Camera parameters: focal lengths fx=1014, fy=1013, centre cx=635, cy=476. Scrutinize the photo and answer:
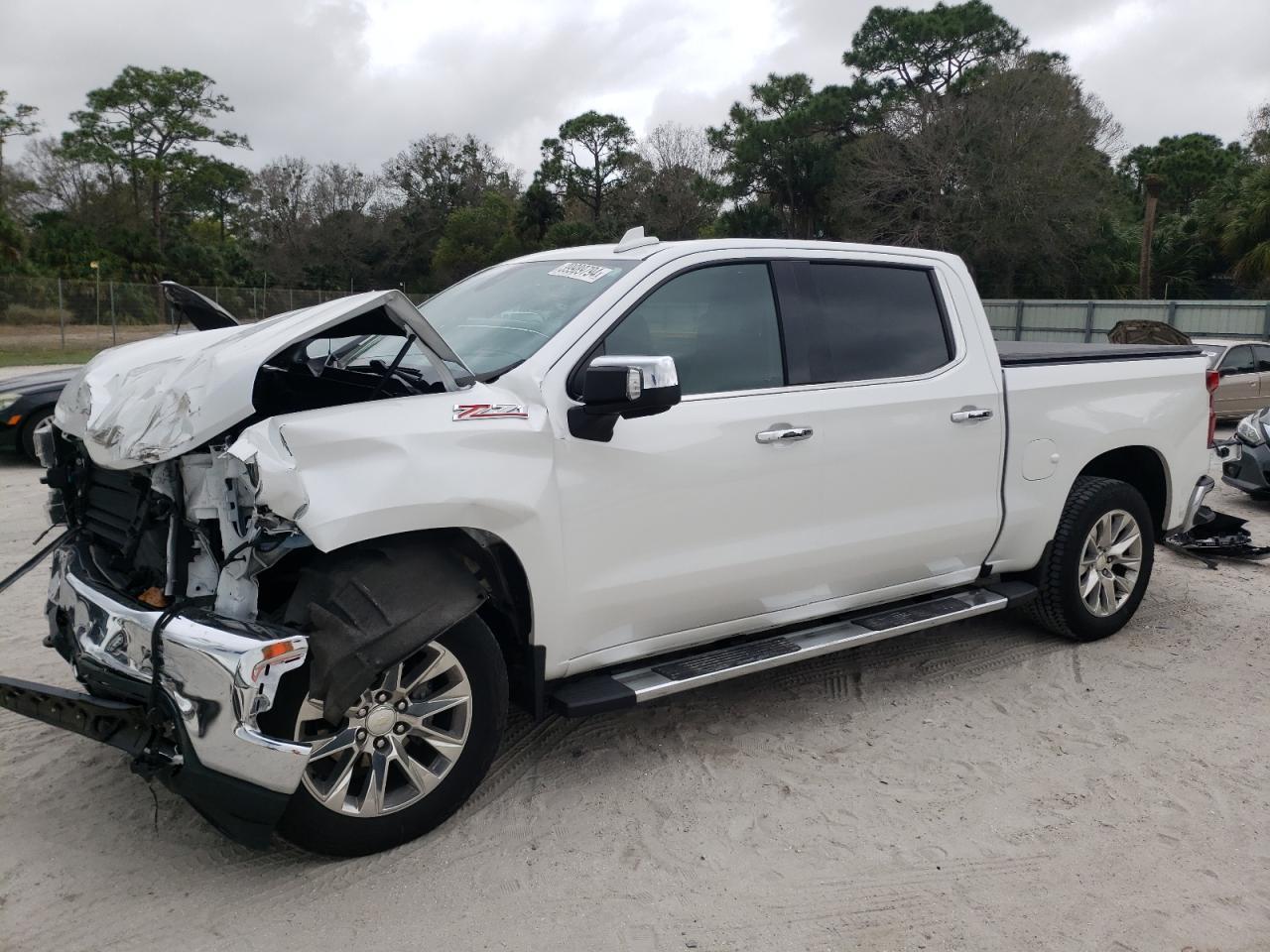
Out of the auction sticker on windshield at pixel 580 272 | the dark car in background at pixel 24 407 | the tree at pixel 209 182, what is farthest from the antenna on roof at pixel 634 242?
the tree at pixel 209 182

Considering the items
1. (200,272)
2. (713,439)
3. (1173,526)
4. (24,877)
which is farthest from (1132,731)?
(200,272)

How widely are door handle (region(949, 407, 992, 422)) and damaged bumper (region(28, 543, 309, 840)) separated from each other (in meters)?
2.91

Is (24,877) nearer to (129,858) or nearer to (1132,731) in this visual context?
(129,858)

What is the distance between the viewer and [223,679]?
2.75m

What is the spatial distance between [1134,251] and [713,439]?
4489 centimetres

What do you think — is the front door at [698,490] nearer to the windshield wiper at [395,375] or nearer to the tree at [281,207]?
the windshield wiper at [395,375]

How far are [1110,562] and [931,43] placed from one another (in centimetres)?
5077

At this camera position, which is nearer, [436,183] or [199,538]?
[199,538]

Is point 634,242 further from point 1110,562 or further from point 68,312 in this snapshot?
point 68,312

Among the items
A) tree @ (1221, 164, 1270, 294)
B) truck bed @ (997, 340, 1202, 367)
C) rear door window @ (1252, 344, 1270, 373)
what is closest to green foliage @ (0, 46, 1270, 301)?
tree @ (1221, 164, 1270, 294)

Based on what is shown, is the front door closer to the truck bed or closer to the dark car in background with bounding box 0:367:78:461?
the truck bed

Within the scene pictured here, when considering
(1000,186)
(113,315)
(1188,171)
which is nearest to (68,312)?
(113,315)

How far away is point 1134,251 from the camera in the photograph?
139ft

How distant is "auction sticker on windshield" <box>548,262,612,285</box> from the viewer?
390cm
